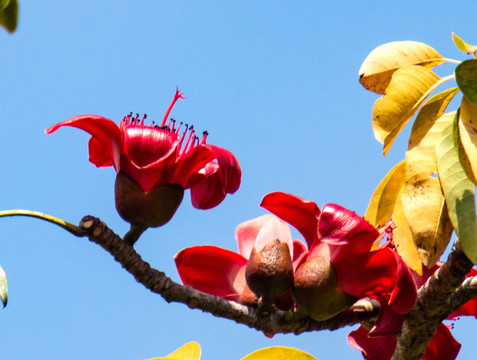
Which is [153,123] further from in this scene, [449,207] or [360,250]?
[449,207]

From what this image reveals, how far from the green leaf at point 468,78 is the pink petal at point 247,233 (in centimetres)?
51

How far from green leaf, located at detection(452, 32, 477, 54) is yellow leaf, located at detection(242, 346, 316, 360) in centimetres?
74

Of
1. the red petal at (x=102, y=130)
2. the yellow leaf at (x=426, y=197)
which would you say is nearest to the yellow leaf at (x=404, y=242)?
the yellow leaf at (x=426, y=197)

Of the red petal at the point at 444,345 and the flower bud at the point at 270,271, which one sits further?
the red petal at the point at 444,345

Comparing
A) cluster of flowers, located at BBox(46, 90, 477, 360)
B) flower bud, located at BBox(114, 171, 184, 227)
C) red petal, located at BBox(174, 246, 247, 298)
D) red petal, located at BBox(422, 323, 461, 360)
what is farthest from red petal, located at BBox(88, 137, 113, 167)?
red petal, located at BBox(422, 323, 461, 360)

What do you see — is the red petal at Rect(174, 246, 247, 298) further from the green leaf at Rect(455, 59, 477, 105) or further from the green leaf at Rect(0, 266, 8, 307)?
the green leaf at Rect(455, 59, 477, 105)

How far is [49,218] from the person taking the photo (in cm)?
124

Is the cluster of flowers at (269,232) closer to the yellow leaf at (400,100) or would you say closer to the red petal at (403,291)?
the red petal at (403,291)

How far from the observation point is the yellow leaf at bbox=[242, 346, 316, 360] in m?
1.35

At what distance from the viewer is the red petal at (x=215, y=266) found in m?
1.57

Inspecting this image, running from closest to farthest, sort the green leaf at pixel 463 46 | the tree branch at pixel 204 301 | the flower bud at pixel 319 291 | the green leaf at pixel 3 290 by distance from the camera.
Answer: the green leaf at pixel 3 290 < the tree branch at pixel 204 301 < the flower bud at pixel 319 291 < the green leaf at pixel 463 46

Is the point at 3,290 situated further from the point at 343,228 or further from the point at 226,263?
the point at 343,228

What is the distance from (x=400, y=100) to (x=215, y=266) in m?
0.56

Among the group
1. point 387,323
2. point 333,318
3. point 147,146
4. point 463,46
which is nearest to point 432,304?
point 387,323
